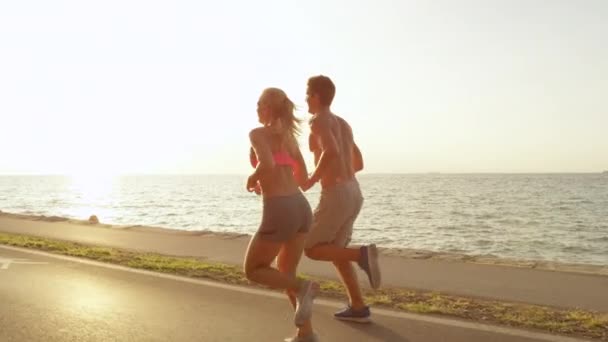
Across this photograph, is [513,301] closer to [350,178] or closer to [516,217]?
[350,178]

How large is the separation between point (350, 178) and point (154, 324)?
214 centimetres

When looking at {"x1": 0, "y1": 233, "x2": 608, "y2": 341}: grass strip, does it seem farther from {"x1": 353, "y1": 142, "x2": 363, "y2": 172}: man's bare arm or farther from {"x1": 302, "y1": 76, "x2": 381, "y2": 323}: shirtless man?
{"x1": 353, "y1": 142, "x2": 363, "y2": 172}: man's bare arm

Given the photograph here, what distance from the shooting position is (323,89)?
4.54m

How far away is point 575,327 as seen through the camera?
482 cm

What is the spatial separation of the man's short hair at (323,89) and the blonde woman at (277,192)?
51cm

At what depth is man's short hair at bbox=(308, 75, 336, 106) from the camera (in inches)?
179

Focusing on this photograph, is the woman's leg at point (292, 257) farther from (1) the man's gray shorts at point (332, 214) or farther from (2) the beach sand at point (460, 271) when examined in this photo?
(2) the beach sand at point (460, 271)

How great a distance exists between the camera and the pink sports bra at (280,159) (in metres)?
4.04

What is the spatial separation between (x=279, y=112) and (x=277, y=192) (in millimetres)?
557

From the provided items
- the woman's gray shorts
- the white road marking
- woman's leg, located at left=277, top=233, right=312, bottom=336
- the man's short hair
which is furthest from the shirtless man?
the white road marking

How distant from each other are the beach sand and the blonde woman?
291cm

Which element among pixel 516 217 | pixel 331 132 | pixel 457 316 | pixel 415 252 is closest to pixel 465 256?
pixel 415 252

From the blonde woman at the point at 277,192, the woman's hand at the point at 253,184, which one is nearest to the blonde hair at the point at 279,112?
the blonde woman at the point at 277,192

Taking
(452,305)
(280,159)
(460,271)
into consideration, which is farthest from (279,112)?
(460,271)
